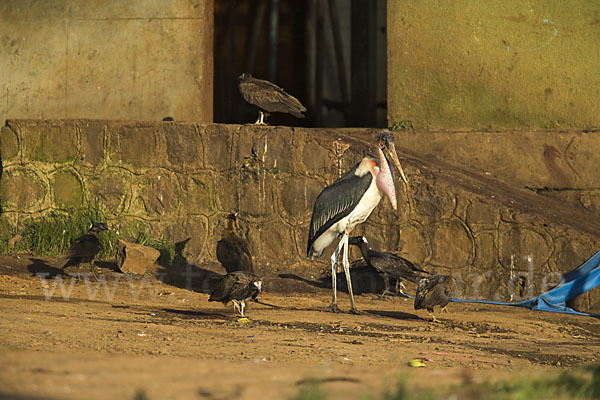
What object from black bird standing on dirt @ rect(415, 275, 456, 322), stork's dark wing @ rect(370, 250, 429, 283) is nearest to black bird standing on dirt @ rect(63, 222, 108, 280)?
stork's dark wing @ rect(370, 250, 429, 283)

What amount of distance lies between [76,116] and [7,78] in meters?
1.11

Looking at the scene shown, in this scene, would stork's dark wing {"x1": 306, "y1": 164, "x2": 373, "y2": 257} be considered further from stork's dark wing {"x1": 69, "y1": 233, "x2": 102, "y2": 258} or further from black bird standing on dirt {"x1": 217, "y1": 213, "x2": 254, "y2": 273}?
stork's dark wing {"x1": 69, "y1": 233, "x2": 102, "y2": 258}

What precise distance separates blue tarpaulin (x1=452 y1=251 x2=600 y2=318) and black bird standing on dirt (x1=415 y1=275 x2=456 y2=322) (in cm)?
141

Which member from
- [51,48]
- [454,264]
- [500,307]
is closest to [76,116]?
[51,48]

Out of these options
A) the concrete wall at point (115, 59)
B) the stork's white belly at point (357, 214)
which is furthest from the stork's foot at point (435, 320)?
the concrete wall at point (115, 59)

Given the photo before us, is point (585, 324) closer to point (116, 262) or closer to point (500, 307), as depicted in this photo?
point (500, 307)

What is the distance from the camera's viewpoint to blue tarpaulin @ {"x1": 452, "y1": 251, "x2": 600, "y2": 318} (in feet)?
26.8

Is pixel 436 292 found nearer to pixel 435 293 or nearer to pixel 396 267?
pixel 435 293

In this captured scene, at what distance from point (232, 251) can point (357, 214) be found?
1.51m

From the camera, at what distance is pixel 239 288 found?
22.7 ft

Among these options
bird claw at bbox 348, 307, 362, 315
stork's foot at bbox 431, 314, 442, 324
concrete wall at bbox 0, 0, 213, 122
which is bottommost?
stork's foot at bbox 431, 314, 442, 324

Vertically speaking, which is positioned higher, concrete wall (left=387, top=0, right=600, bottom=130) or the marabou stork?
concrete wall (left=387, top=0, right=600, bottom=130)

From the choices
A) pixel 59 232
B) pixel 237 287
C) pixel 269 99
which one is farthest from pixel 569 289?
pixel 59 232

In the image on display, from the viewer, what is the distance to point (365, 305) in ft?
27.2
